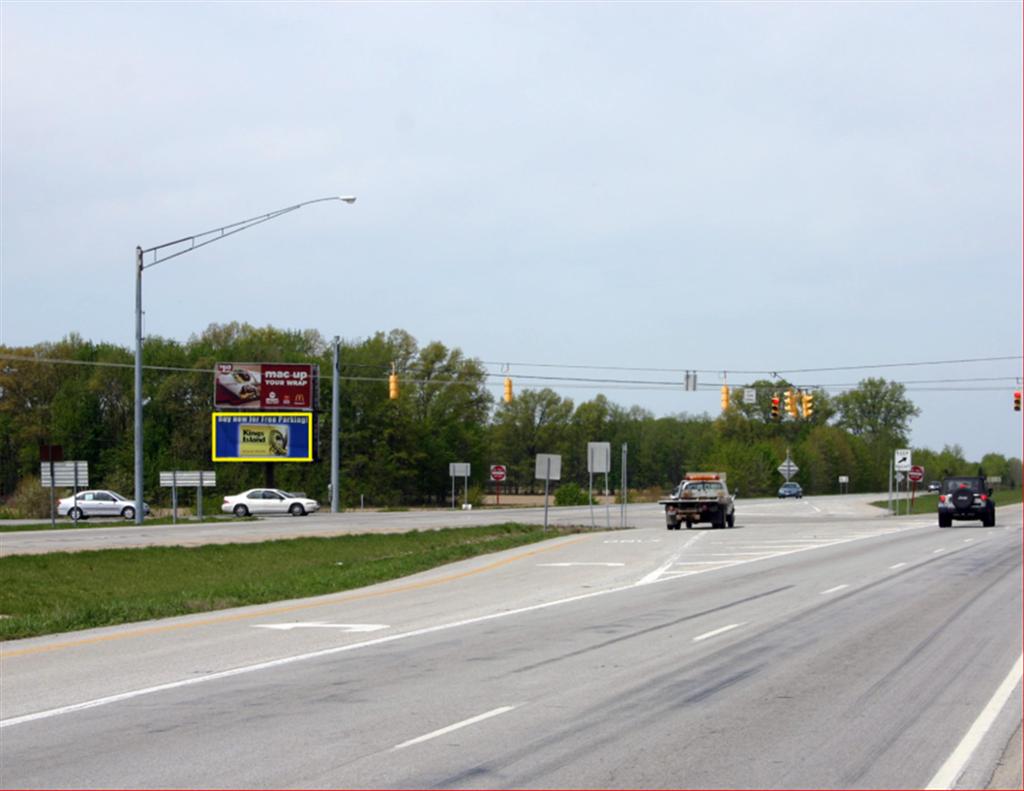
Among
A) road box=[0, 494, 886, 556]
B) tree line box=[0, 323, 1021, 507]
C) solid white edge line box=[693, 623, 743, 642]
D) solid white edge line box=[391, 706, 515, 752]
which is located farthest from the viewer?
tree line box=[0, 323, 1021, 507]

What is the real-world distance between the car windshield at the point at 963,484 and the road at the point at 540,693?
2906 centimetres

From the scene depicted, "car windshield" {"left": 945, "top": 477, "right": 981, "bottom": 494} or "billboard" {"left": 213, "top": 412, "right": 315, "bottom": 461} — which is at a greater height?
"billboard" {"left": 213, "top": 412, "right": 315, "bottom": 461}

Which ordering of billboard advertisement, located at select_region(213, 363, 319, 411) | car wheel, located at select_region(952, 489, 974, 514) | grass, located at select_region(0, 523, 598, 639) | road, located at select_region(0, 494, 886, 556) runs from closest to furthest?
grass, located at select_region(0, 523, 598, 639)
road, located at select_region(0, 494, 886, 556)
car wheel, located at select_region(952, 489, 974, 514)
billboard advertisement, located at select_region(213, 363, 319, 411)

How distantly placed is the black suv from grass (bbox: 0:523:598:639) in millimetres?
17321

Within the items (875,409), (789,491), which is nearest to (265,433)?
(789,491)

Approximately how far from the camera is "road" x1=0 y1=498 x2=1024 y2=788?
332 inches

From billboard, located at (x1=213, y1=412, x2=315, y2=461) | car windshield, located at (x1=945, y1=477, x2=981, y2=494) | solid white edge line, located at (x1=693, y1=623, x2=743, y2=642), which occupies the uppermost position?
billboard, located at (x1=213, y1=412, x2=315, y2=461)

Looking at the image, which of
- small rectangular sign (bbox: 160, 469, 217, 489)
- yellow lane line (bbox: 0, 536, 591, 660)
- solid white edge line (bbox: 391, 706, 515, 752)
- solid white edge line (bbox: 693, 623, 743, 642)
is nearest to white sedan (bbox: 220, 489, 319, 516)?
small rectangular sign (bbox: 160, 469, 217, 489)

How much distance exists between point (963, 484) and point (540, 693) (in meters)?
42.5

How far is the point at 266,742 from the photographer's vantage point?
9.27 m

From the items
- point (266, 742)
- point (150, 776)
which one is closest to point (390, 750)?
point (266, 742)

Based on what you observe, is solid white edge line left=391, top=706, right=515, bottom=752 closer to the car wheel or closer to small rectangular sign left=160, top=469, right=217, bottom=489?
small rectangular sign left=160, top=469, right=217, bottom=489

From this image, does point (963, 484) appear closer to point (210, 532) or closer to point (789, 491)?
point (210, 532)

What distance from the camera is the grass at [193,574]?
19672 mm
